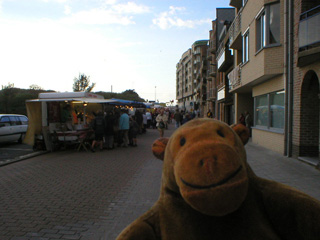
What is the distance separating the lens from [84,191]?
239 inches

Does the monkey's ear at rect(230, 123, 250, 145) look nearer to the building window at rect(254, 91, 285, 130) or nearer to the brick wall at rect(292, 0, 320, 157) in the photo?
the brick wall at rect(292, 0, 320, 157)

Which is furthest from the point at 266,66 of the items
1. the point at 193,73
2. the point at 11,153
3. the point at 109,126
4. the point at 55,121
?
the point at 193,73

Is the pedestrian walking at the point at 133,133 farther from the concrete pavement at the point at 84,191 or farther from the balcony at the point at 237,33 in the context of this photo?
the balcony at the point at 237,33

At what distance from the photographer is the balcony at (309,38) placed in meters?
7.71

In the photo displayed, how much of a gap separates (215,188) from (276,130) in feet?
36.1

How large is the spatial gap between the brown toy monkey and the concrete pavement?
8.17ft

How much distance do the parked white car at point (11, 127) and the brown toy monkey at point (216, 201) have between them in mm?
14922

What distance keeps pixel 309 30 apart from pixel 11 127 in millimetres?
14596

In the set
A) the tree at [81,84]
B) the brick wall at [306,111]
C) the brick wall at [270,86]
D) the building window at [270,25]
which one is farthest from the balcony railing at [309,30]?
the tree at [81,84]

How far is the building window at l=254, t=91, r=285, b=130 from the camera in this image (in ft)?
36.1

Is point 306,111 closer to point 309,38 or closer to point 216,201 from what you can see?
point 309,38

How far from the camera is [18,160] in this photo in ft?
33.6

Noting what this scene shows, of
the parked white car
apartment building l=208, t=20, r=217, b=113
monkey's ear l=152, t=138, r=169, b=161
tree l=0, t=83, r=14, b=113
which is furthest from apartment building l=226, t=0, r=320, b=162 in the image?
tree l=0, t=83, r=14, b=113

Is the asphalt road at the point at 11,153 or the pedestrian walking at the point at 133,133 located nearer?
the asphalt road at the point at 11,153
